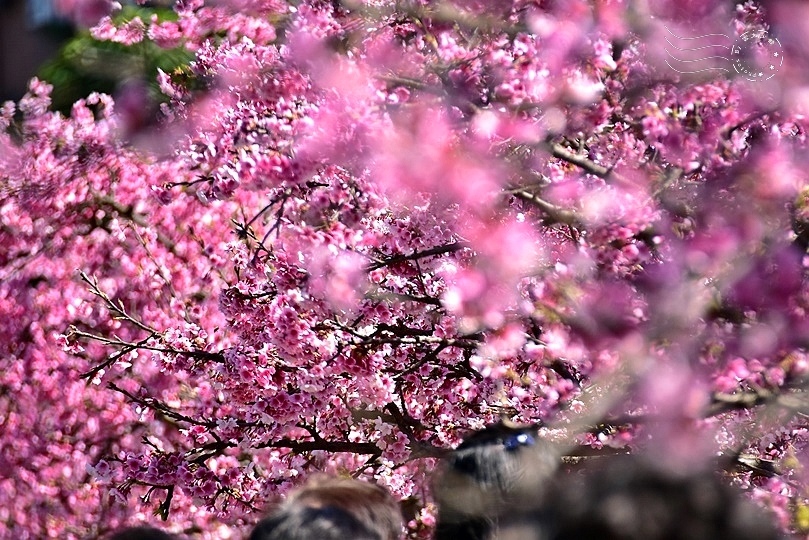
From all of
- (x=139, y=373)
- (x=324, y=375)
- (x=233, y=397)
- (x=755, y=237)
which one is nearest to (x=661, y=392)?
(x=755, y=237)

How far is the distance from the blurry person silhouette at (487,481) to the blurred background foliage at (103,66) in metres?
15.2

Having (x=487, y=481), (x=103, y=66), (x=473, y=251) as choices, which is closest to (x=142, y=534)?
(x=487, y=481)

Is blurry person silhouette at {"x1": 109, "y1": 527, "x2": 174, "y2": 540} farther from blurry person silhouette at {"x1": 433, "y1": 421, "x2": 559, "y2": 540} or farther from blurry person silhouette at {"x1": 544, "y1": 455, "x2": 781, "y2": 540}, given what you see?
blurry person silhouette at {"x1": 544, "y1": 455, "x2": 781, "y2": 540}

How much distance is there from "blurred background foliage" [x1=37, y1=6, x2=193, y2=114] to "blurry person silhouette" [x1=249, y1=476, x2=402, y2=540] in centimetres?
1512

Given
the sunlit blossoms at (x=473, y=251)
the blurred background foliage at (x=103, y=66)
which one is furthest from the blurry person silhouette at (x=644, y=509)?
the blurred background foliage at (x=103, y=66)

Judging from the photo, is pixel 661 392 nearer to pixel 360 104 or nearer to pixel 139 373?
pixel 360 104

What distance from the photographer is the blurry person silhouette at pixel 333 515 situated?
86.3 inches

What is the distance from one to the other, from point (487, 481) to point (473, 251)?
180 cm

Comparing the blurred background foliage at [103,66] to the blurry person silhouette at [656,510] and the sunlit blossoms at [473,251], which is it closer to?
the sunlit blossoms at [473,251]

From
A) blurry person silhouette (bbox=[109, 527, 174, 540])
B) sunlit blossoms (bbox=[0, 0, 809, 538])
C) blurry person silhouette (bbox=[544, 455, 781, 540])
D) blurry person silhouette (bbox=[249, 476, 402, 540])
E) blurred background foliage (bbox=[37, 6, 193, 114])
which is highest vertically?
blurred background foliage (bbox=[37, 6, 193, 114])

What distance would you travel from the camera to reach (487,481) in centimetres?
234

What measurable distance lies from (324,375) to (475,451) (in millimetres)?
2425

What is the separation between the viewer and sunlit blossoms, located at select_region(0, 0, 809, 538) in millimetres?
2988

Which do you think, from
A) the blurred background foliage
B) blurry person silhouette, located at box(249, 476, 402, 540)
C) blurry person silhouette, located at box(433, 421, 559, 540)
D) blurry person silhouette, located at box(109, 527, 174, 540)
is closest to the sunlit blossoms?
blurry person silhouette, located at box(433, 421, 559, 540)
